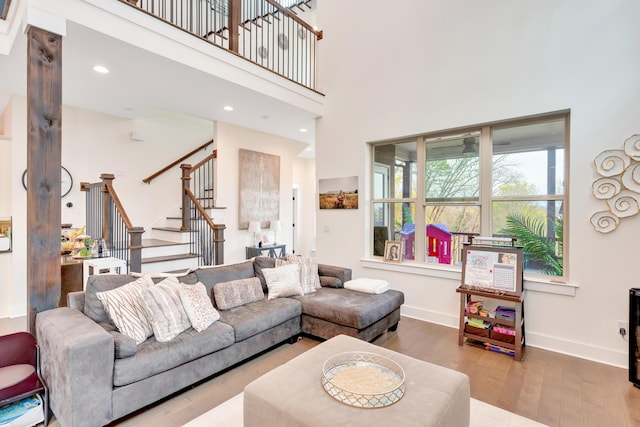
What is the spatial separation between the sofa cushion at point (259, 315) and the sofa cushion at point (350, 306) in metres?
0.18

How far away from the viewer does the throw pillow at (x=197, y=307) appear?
2453 millimetres

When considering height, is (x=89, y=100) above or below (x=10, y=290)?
above

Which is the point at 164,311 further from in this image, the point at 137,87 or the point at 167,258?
the point at 137,87

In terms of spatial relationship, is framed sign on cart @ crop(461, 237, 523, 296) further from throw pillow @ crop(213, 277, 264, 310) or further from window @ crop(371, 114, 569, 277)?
throw pillow @ crop(213, 277, 264, 310)

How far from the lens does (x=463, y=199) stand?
12.3ft

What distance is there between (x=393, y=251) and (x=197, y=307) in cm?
264

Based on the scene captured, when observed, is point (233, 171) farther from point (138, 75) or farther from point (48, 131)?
point (48, 131)

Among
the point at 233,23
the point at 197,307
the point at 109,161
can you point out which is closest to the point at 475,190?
the point at 197,307

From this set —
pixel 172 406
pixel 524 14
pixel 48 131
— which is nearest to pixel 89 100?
pixel 48 131

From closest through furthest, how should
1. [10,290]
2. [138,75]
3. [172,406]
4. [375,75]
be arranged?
[172,406]
[138,75]
[10,290]
[375,75]

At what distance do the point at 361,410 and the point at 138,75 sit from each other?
405 cm

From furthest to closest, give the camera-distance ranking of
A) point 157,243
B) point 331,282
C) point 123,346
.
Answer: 1. point 157,243
2. point 331,282
3. point 123,346

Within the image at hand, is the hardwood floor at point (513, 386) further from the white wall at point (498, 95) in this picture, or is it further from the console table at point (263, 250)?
the console table at point (263, 250)

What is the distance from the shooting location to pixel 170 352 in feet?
7.00
